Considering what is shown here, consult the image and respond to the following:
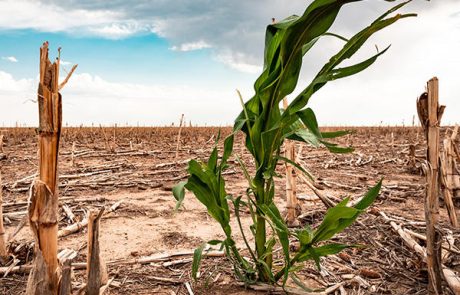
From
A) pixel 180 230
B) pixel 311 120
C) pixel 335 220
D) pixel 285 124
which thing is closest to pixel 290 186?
pixel 180 230

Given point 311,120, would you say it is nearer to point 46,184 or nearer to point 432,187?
point 432,187

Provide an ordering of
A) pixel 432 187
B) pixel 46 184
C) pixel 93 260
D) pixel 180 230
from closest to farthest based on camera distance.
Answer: pixel 46 184 → pixel 93 260 → pixel 432 187 → pixel 180 230

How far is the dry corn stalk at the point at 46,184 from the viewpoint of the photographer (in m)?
1.56

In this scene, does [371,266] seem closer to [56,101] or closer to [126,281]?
[126,281]

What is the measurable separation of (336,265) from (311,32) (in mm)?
1780

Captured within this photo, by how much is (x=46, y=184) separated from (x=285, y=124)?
3.82ft

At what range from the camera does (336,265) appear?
275cm

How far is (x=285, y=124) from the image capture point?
75.8 inches

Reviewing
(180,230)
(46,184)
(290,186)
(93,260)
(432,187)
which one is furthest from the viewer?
(180,230)

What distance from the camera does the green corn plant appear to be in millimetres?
1771

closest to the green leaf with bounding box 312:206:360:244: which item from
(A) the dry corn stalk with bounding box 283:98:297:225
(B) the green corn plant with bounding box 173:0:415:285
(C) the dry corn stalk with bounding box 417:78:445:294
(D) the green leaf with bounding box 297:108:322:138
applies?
(B) the green corn plant with bounding box 173:0:415:285

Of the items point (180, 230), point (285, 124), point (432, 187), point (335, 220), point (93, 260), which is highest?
point (285, 124)

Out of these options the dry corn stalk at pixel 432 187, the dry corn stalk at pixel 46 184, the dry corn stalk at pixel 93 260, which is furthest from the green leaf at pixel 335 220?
the dry corn stalk at pixel 46 184

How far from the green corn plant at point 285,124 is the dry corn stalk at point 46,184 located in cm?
60
